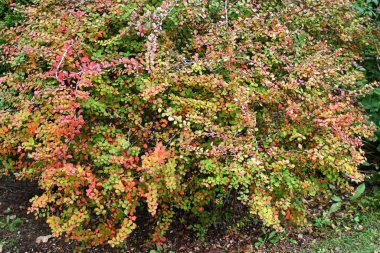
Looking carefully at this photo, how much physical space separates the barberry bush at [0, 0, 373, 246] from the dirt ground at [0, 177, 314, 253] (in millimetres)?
383

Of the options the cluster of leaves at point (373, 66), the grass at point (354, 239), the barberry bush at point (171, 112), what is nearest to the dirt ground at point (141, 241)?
the grass at point (354, 239)

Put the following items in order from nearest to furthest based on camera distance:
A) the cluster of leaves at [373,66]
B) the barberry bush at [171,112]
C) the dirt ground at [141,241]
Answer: the barberry bush at [171,112], the dirt ground at [141,241], the cluster of leaves at [373,66]

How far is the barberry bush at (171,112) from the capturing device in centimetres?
249

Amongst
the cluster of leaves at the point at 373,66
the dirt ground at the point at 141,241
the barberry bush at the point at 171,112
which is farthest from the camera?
the cluster of leaves at the point at 373,66

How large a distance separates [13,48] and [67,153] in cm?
102

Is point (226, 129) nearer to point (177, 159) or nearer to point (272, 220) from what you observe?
point (177, 159)

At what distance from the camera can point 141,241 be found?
3387mm

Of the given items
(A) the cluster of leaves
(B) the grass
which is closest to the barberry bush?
(B) the grass

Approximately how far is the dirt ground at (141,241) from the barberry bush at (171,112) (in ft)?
1.26

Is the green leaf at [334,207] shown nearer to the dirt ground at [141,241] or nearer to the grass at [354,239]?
the grass at [354,239]

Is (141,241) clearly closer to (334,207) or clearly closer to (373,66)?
(334,207)

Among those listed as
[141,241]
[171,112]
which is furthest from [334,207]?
[171,112]

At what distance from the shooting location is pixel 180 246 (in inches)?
133

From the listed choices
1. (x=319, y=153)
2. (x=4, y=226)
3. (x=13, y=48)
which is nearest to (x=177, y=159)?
(x=319, y=153)
